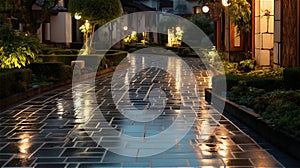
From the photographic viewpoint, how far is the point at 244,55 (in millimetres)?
17531

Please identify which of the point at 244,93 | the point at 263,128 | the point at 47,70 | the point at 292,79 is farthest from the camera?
the point at 47,70

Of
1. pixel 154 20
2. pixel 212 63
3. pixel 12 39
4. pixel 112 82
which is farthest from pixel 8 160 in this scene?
pixel 154 20

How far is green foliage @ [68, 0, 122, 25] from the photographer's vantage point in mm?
23016

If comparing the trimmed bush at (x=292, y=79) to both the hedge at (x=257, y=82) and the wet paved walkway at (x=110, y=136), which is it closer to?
the hedge at (x=257, y=82)

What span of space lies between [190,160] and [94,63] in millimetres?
14659

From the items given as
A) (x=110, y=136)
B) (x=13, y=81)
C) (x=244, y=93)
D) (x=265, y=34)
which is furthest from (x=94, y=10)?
(x=110, y=136)

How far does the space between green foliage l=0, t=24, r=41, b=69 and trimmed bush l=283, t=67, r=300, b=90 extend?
23.9 feet

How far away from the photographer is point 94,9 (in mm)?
23062

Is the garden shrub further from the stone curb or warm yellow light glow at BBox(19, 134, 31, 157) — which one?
warm yellow light glow at BBox(19, 134, 31, 157)

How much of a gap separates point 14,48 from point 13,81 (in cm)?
225

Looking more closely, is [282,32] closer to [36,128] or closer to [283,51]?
[283,51]

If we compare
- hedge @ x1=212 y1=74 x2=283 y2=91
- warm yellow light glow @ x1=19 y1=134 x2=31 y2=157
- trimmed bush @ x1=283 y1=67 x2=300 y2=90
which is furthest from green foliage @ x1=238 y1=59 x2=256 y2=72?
warm yellow light glow @ x1=19 y1=134 x2=31 y2=157

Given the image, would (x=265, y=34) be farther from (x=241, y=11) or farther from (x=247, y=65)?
(x=241, y=11)

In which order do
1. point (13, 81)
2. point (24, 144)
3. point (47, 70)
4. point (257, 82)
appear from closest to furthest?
point (24, 144) → point (257, 82) → point (13, 81) → point (47, 70)
